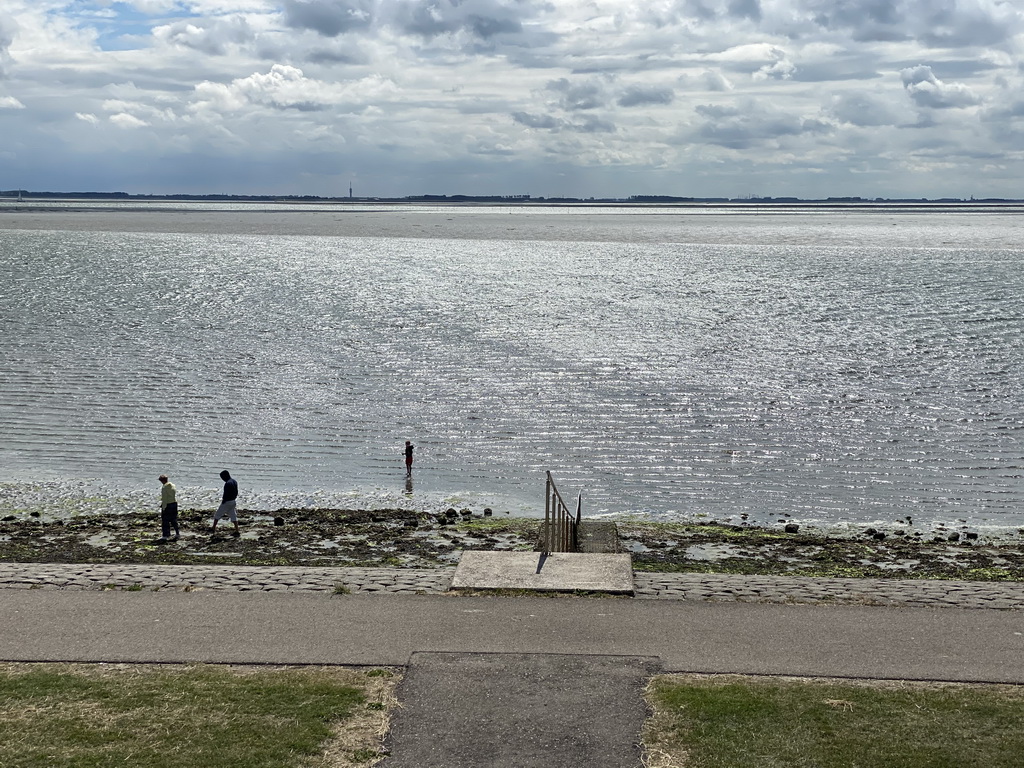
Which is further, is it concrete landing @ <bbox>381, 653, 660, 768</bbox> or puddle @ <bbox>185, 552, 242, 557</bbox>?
puddle @ <bbox>185, 552, 242, 557</bbox>

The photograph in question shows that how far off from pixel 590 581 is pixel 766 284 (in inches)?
2300

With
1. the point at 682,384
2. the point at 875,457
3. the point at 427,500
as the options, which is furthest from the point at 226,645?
the point at 682,384

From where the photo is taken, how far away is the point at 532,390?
3450 centimetres

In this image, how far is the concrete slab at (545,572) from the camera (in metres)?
13.7

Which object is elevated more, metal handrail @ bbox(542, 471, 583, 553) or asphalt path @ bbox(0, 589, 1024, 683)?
asphalt path @ bbox(0, 589, 1024, 683)

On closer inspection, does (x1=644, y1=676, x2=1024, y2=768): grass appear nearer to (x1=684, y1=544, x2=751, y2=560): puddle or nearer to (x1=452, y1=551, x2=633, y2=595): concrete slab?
(x1=452, y1=551, x2=633, y2=595): concrete slab

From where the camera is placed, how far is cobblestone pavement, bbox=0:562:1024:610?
1372 centimetres

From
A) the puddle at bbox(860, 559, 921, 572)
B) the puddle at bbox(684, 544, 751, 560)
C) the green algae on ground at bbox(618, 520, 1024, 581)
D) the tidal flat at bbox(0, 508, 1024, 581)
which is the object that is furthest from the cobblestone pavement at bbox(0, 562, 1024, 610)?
the puddle at bbox(684, 544, 751, 560)

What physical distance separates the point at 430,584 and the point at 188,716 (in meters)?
4.71

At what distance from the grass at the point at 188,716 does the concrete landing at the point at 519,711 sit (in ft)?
1.21

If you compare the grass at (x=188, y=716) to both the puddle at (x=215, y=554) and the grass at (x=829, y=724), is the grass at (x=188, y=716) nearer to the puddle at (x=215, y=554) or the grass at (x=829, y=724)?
the grass at (x=829, y=724)

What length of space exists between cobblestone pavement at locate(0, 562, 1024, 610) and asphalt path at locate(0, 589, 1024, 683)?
0.49 meters

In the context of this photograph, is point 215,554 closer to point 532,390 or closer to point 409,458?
point 409,458

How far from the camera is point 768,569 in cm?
1697
